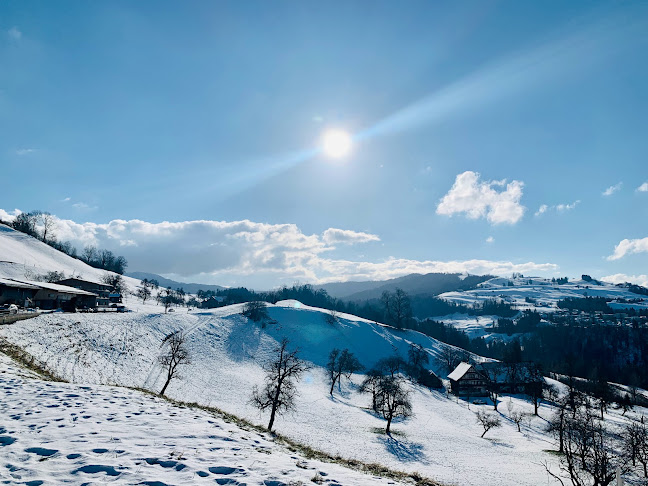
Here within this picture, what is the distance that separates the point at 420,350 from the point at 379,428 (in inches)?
2529

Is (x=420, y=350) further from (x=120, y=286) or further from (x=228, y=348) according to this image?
(x=120, y=286)

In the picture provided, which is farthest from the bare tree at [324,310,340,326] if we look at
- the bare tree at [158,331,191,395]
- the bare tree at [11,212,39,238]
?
the bare tree at [11,212,39,238]

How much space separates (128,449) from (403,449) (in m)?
38.3

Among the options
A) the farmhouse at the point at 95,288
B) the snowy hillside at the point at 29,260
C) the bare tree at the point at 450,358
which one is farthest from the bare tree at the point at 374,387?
the snowy hillside at the point at 29,260

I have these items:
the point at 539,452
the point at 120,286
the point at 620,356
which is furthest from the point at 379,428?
the point at 620,356

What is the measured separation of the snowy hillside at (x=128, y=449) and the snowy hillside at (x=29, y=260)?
385ft

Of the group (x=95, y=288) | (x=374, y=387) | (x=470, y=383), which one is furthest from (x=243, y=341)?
(x=470, y=383)

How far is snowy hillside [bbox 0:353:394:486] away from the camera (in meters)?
7.71

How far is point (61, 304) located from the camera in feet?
231

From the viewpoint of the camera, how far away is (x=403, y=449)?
38.0m

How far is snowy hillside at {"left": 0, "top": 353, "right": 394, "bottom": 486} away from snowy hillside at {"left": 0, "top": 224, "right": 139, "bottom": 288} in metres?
117

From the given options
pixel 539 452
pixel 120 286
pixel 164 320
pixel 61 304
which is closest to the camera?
pixel 539 452

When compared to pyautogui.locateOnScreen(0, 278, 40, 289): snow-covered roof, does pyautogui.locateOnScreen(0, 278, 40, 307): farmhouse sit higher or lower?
lower

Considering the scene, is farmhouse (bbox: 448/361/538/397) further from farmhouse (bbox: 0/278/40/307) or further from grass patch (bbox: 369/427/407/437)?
farmhouse (bbox: 0/278/40/307)
